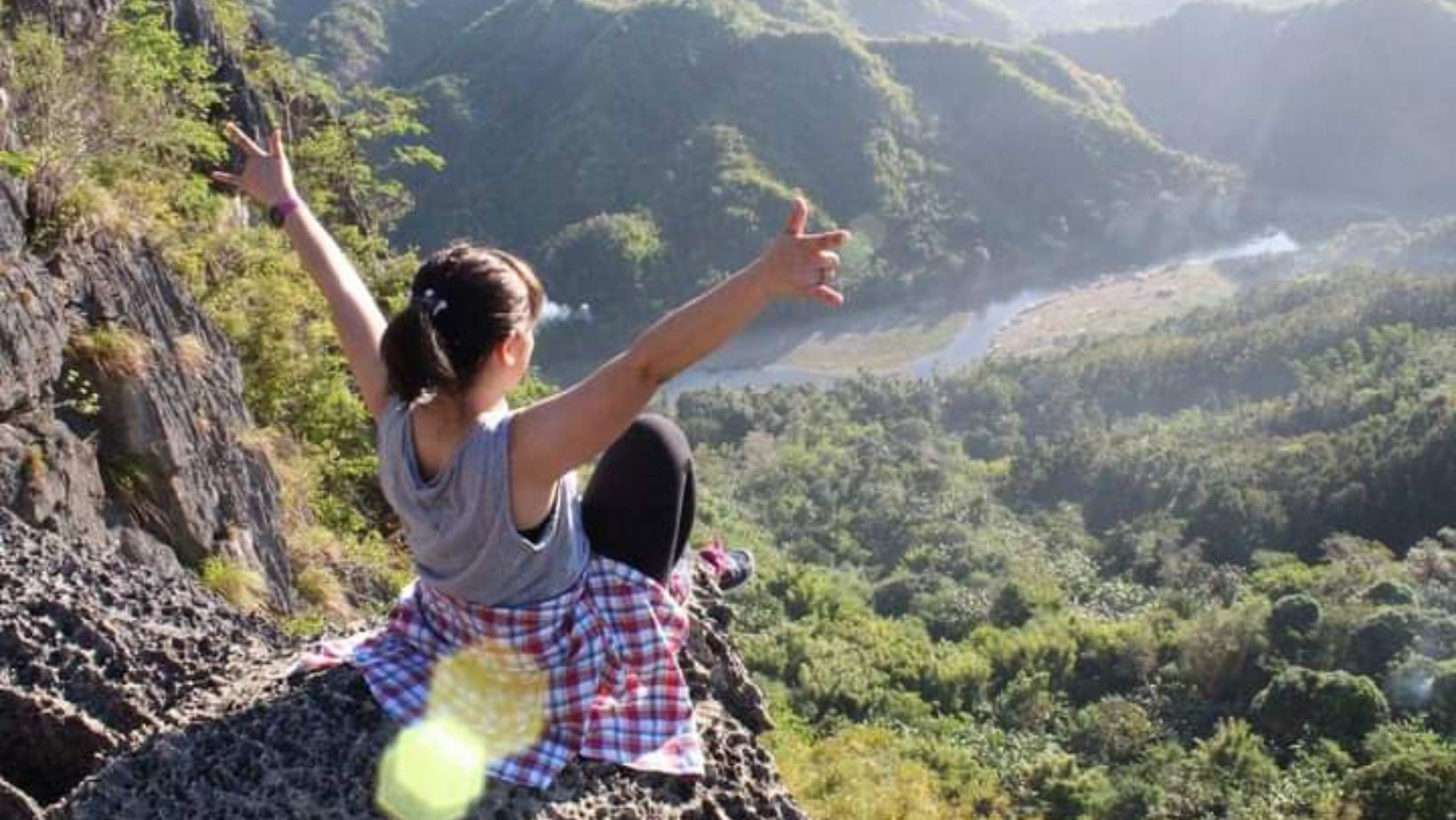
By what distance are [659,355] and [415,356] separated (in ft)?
1.56

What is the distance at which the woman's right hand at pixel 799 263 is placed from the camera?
7.34ft

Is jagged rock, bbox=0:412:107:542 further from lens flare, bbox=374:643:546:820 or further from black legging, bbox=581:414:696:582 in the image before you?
black legging, bbox=581:414:696:582

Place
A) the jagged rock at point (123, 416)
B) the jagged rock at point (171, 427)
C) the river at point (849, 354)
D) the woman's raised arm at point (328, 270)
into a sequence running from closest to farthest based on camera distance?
the woman's raised arm at point (328, 270)
the jagged rock at point (123, 416)
the jagged rock at point (171, 427)
the river at point (849, 354)

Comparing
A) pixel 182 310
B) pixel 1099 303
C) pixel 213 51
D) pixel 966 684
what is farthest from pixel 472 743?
pixel 1099 303

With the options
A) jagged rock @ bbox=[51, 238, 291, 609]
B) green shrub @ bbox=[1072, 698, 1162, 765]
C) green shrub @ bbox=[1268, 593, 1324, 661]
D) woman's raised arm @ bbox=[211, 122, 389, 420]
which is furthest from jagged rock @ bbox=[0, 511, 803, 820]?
green shrub @ bbox=[1268, 593, 1324, 661]

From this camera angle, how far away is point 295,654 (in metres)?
3.13

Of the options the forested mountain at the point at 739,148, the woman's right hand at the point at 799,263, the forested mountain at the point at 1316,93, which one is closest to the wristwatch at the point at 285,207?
the woman's right hand at the point at 799,263

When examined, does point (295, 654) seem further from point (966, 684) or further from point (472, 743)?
point (966, 684)

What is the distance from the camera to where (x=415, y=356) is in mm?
2293

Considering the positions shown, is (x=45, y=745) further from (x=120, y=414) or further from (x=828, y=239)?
(x=120, y=414)

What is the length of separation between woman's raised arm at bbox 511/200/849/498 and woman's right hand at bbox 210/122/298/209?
4.03 ft

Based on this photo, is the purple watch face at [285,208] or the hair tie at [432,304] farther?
the purple watch face at [285,208]

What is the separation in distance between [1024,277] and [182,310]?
75696 mm

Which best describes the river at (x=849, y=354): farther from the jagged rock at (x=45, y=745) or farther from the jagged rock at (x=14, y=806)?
the jagged rock at (x=14, y=806)
